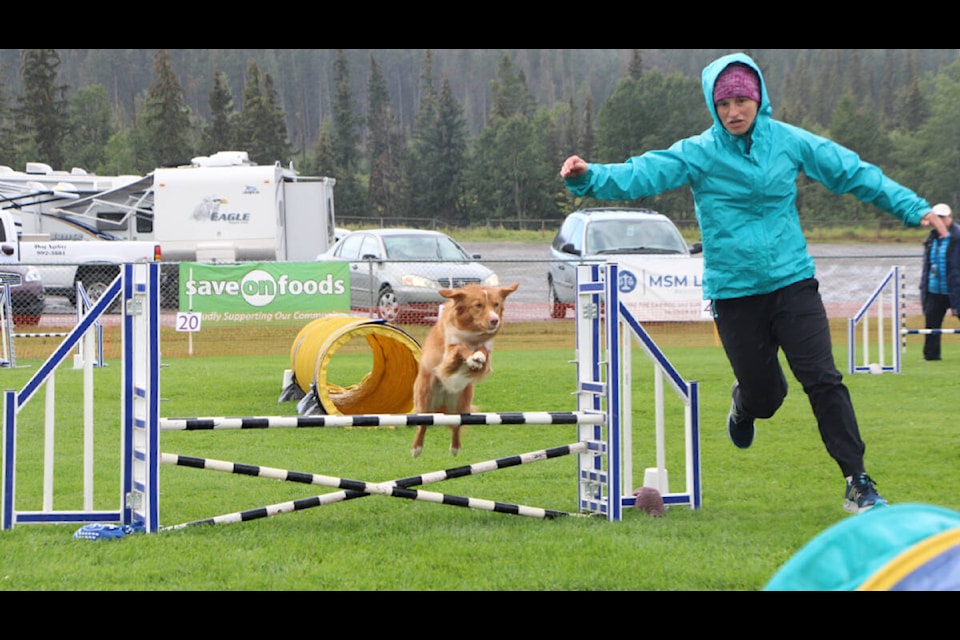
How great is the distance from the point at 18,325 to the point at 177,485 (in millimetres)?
12225

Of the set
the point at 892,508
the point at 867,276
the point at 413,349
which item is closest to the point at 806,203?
the point at 867,276

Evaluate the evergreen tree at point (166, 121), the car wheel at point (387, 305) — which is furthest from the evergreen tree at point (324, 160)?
the car wheel at point (387, 305)

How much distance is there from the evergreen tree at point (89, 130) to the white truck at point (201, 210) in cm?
4897

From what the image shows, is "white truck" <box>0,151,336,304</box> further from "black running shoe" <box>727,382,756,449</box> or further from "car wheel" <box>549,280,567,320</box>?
"black running shoe" <box>727,382,756,449</box>

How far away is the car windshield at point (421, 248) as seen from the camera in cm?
1920

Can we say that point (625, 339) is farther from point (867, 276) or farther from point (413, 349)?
point (867, 276)

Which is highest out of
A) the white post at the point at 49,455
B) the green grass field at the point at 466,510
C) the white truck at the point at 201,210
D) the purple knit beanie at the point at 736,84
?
the white truck at the point at 201,210

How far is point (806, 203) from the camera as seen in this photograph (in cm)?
7250

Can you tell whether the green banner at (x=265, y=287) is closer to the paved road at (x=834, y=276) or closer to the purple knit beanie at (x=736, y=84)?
the paved road at (x=834, y=276)

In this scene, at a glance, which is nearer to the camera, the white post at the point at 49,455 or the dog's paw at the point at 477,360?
the white post at the point at 49,455

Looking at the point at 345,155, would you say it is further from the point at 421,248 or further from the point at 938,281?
the point at 938,281

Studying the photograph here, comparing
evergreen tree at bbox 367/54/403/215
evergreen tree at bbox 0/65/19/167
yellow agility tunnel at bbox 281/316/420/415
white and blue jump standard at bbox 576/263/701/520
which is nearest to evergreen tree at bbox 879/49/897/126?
evergreen tree at bbox 367/54/403/215

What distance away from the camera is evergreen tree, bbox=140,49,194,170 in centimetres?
7269

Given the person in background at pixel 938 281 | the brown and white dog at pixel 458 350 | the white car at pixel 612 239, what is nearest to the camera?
the brown and white dog at pixel 458 350
